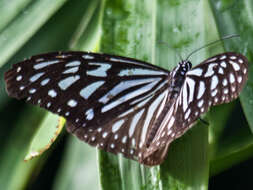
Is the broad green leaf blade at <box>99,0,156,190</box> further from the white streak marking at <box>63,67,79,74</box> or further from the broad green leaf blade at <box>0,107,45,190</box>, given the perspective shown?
the broad green leaf blade at <box>0,107,45,190</box>

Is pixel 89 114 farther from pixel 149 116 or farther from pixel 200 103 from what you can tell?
pixel 200 103

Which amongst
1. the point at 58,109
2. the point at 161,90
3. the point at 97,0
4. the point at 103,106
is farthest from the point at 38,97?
the point at 97,0

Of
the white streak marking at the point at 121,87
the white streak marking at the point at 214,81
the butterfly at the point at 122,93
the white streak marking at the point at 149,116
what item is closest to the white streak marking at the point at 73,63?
the butterfly at the point at 122,93

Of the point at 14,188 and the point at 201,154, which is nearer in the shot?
the point at 201,154

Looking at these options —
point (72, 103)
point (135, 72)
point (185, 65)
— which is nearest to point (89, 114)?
point (72, 103)

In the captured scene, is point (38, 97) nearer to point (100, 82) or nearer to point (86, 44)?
point (100, 82)
